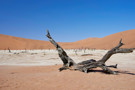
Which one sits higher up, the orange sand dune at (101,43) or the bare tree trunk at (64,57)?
the orange sand dune at (101,43)

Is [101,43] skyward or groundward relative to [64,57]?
skyward

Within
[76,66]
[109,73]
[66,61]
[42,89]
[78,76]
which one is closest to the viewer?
[42,89]

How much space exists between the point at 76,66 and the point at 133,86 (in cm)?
331

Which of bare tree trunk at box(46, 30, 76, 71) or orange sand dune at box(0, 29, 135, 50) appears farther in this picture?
orange sand dune at box(0, 29, 135, 50)

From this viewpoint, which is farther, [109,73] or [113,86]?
[109,73]

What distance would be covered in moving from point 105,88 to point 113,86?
43 centimetres

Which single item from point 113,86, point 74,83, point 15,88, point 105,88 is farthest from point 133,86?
point 15,88

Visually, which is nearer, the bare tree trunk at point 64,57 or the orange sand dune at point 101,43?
the bare tree trunk at point 64,57

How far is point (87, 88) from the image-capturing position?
4.68 meters

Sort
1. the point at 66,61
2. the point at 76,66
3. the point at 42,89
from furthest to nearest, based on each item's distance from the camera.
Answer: the point at 66,61
the point at 76,66
the point at 42,89

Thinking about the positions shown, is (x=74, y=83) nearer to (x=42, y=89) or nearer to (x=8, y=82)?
(x=42, y=89)

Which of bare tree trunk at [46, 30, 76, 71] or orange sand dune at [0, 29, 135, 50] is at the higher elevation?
orange sand dune at [0, 29, 135, 50]

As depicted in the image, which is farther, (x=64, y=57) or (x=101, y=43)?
(x=101, y=43)

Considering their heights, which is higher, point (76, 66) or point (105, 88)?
point (76, 66)
